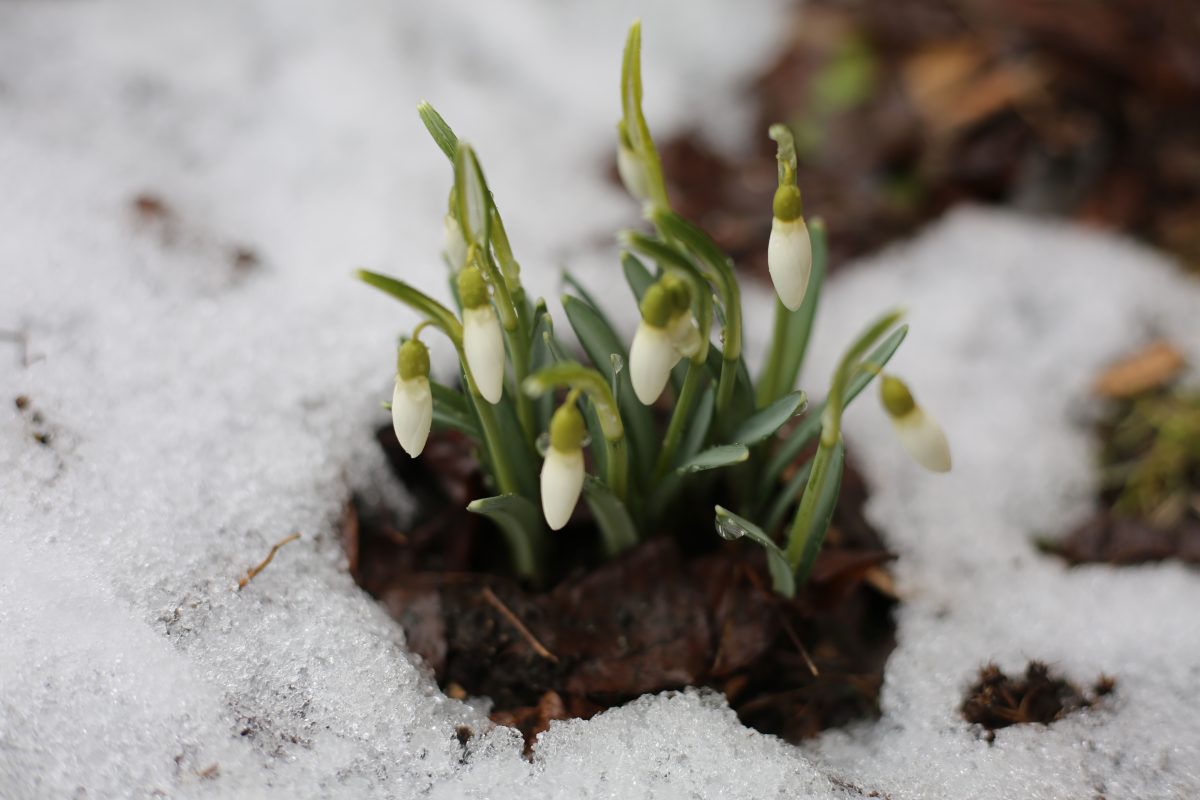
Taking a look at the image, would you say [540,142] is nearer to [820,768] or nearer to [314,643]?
[314,643]

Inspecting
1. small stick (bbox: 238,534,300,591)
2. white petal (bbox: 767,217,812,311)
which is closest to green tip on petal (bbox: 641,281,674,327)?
white petal (bbox: 767,217,812,311)

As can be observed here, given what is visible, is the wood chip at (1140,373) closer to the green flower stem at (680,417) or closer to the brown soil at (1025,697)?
the brown soil at (1025,697)

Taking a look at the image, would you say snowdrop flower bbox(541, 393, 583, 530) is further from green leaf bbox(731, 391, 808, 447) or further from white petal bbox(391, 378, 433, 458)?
green leaf bbox(731, 391, 808, 447)

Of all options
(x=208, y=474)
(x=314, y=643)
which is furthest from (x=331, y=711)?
(x=208, y=474)

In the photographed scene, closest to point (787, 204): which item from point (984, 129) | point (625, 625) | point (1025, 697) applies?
point (625, 625)

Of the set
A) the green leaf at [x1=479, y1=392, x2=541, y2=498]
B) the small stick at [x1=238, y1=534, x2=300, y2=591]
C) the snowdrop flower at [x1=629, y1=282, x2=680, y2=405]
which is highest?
the snowdrop flower at [x1=629, y1=282, x2=680, y2=405]

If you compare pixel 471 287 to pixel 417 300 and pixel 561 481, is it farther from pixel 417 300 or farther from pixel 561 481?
pixel 561 481
